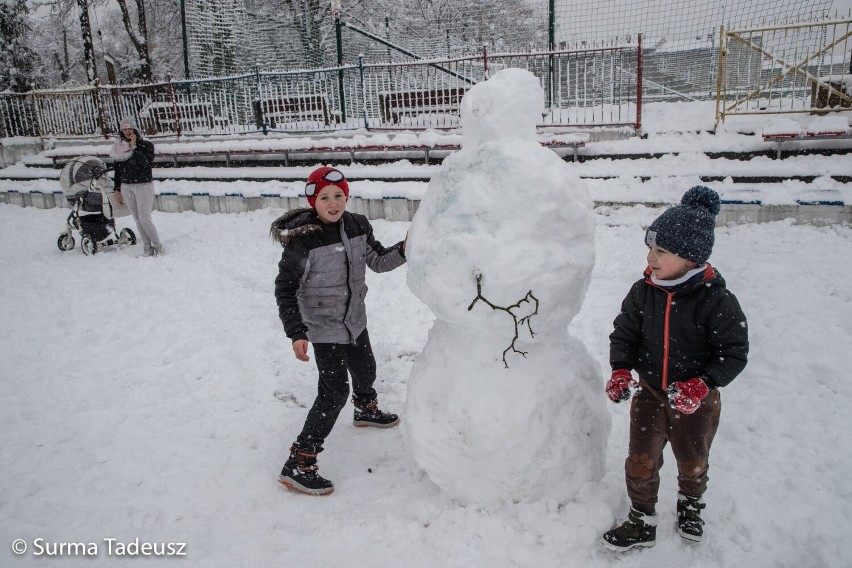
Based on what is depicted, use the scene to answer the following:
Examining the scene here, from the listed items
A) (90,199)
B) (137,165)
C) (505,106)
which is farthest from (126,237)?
(505,106)

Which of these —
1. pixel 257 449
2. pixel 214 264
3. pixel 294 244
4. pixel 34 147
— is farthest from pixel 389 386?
pixel 34 147

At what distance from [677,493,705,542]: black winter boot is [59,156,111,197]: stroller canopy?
27.0ft

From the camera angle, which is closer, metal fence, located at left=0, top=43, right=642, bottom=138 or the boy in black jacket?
the boy in black jacket

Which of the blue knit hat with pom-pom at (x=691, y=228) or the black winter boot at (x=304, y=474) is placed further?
the black winter boot at (x=304, y=474)

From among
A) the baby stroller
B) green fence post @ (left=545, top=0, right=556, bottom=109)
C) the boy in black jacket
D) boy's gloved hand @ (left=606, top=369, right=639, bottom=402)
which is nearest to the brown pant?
the boy in black jacket

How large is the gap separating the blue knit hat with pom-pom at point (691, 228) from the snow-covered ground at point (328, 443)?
89 cm

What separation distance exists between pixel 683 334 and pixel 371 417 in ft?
6.64

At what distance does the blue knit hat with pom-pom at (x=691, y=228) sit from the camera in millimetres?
2098

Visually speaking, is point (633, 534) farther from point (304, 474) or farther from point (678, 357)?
point (304, 474)

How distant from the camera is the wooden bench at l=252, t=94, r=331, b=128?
12867 mm

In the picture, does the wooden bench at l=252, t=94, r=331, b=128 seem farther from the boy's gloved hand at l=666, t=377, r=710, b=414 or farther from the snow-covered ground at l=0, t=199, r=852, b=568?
the boy's gloved hand at l=666, t=377, r=710, b=414

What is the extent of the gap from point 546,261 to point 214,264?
5.99 meters

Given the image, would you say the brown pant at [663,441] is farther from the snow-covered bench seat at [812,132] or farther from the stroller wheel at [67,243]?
the stroller wheel at [67,243]

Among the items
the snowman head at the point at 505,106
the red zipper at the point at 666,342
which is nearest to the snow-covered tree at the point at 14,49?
the snowman head at the point at 505,106
